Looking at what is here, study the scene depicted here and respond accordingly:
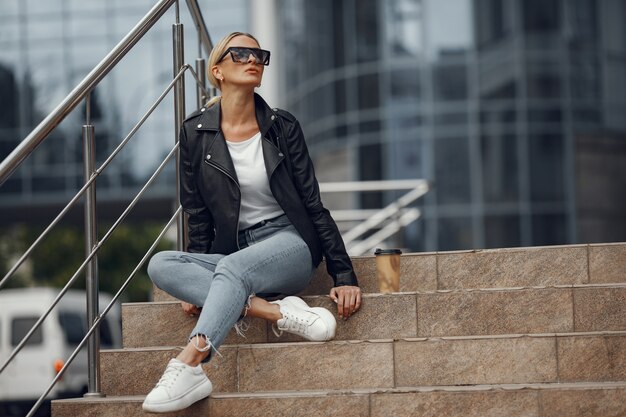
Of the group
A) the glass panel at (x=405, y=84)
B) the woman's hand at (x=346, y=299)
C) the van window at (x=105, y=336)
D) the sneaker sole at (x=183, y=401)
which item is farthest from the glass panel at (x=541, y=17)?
the sneaker sole at (x=183, y=401)

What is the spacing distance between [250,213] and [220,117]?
495 millimetres

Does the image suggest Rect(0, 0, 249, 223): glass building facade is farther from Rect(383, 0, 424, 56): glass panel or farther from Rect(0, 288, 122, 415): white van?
Rect(0, 288, 122, 415): white van

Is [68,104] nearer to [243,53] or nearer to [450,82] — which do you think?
[243,53]

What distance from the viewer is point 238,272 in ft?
17.3

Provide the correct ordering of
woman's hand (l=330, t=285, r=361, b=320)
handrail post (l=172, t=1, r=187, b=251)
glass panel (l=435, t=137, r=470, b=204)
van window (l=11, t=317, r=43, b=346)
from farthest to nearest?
1. glass panel (l=435, t=137, r=470, b=204)
2. van window (l=11, t=317, r=43, b=346)
3. handrail post (l=172, t=1, r=187, b=251)
4. woman's hand (l=330, t=285, r=361, b=320)

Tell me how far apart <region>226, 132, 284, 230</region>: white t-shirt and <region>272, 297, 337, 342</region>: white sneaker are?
20.5 inches

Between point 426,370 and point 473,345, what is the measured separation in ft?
0.75

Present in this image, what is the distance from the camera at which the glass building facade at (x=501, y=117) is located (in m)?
21.6

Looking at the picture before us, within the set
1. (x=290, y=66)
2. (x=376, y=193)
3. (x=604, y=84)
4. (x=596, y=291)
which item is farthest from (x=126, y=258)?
(x=596, y=291)

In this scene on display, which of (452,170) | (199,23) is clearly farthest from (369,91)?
(199,23)

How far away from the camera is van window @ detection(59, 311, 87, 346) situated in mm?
17812

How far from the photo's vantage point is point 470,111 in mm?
21891

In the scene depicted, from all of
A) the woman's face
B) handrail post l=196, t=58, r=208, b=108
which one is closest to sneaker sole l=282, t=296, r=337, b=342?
the woman's face

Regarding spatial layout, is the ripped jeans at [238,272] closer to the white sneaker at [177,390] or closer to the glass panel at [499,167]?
the white sneaker at [177,390]
